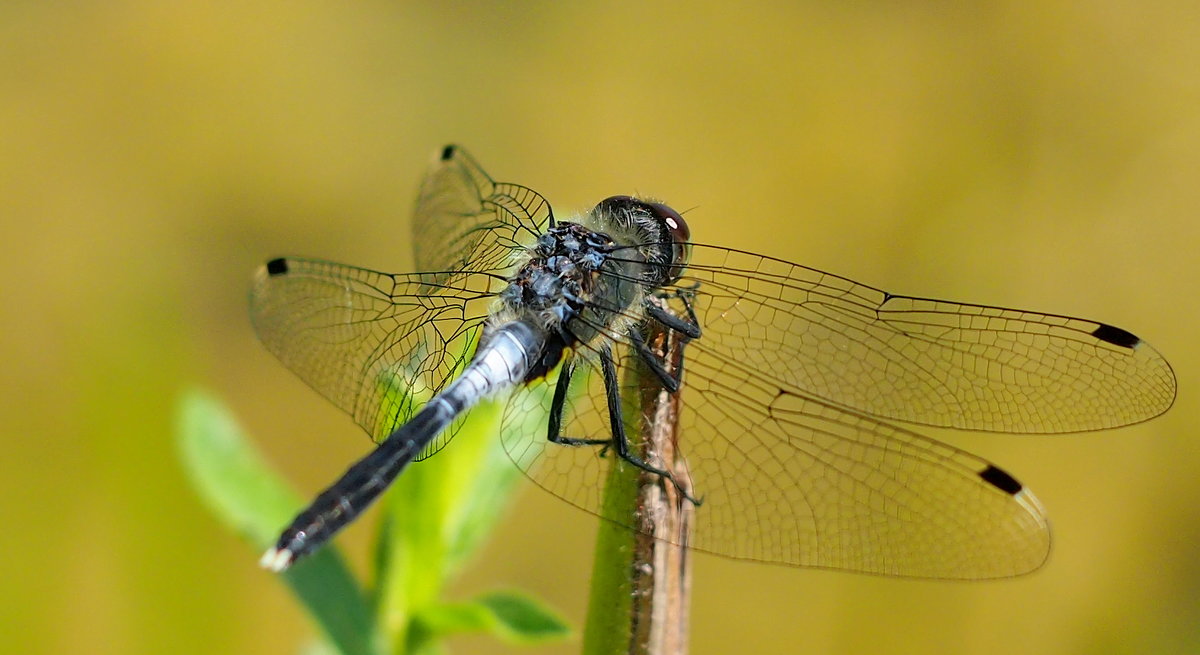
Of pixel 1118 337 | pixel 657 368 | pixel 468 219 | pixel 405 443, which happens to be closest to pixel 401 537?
pixel 405 443

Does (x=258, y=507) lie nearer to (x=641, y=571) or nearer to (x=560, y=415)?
(x=560, y=415)

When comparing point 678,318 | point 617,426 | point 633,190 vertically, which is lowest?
point 617,426

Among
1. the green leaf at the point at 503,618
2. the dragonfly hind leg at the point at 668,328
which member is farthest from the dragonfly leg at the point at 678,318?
the green leaf at the point at 503,618

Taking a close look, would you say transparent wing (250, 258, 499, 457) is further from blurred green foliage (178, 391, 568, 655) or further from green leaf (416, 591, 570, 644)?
green leaf (416, 591, 570, 644)

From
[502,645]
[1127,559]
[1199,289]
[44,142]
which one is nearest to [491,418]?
[502,645]

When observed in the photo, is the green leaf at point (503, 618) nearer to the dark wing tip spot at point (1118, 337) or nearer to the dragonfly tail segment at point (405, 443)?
the dragonfly tail segment at point (405, 443)

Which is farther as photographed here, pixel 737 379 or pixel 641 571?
pixel 737 379

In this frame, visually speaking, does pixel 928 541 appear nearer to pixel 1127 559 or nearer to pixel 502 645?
pixel 1127 559
